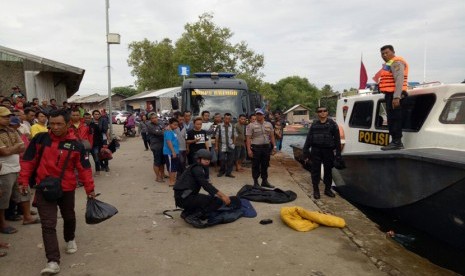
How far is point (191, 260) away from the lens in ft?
13.6

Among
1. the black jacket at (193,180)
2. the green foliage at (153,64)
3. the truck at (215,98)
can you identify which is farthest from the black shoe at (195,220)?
the green foliage at (153,64)

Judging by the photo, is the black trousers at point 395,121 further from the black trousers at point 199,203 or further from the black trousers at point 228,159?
the black trousers at point 228,159

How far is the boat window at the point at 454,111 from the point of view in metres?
5.45

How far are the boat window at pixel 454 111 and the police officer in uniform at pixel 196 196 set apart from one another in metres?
3.57

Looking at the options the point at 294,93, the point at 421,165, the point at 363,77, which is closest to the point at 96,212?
the point at 421,165

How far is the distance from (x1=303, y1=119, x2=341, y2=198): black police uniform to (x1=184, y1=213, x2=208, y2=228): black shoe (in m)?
2.70

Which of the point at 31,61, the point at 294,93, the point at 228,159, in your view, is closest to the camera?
the point at 228,159

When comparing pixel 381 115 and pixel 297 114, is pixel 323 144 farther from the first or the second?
pixel 297 114

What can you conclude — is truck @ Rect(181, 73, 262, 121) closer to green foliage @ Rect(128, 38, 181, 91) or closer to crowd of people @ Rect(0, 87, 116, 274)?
crowd of people @ Rect(0, 87, 116, 274)

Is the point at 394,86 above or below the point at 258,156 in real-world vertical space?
above

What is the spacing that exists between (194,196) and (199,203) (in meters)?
0.13

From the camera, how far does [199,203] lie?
539 cm

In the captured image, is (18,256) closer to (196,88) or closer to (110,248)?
(110,248)

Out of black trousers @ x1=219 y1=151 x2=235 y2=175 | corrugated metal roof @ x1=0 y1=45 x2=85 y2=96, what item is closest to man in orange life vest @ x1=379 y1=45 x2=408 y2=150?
black trousers @ x1=219 y1=151 x2=235 y2=175
